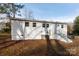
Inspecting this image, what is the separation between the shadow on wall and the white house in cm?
8

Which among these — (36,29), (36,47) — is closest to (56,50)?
(36,47)

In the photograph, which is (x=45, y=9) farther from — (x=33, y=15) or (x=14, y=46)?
(x=14, y=46)

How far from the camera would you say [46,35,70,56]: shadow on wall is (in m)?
2.13

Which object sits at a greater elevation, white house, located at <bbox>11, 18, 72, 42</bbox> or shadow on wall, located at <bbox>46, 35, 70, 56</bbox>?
white house, located at <bbox>11, 18, 72, 42</bbox>

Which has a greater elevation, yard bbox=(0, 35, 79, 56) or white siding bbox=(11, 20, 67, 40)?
white siding bbox=(11, 20, 67, 40)

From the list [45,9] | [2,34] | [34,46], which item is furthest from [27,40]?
[45,9]

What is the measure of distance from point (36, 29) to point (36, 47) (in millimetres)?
234

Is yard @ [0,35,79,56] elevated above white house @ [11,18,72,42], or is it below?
below

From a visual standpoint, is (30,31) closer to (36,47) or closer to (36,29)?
(36,29)

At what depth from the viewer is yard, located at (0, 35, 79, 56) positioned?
2.13 meters

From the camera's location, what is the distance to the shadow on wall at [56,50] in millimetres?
2133

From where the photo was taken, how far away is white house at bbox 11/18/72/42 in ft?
6.91

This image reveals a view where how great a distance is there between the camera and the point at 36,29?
2111mm

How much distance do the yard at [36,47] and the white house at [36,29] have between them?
0.06 metres
